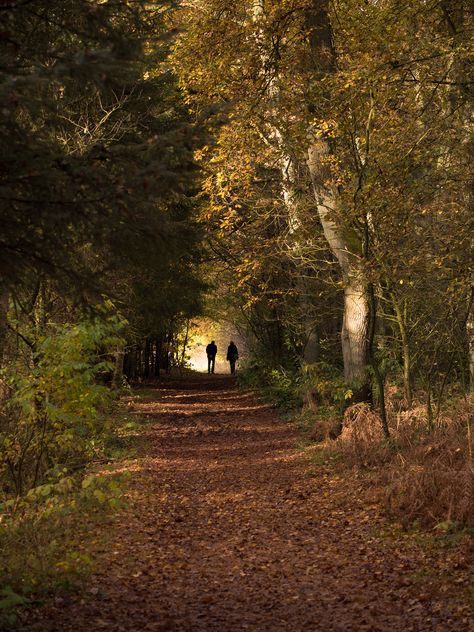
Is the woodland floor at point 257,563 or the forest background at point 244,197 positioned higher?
the forest background at point 244,197

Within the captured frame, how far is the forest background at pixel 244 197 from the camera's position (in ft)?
15.4

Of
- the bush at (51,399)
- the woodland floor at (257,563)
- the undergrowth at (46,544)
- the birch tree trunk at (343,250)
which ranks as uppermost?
the birch tree trunk at (343,250)

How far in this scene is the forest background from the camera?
4.69 metres

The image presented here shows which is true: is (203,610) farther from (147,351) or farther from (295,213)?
(147,351)

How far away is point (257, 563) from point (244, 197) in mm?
10882

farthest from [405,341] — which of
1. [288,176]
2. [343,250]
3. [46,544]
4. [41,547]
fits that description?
[41,547]

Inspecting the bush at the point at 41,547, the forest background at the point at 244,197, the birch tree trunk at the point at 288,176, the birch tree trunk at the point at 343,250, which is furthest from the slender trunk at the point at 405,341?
the bush at the point at 41,547

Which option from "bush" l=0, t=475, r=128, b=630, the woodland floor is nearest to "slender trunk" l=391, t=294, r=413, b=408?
the woodland floor

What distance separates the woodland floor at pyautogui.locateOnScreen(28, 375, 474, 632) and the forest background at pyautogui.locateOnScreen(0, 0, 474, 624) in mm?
535

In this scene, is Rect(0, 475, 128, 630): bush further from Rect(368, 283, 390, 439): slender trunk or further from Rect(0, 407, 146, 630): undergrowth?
Rect(368, 283, 390, 439): slender trunk

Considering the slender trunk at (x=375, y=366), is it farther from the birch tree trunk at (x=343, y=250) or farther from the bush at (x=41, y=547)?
the bush at (x=41, y=547)

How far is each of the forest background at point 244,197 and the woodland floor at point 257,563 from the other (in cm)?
53

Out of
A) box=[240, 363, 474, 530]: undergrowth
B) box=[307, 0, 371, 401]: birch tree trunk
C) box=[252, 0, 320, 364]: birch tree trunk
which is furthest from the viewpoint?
box=[252, 0, 320, 364]: birch tree trunk

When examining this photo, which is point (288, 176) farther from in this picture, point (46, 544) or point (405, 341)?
point (46, 544)
